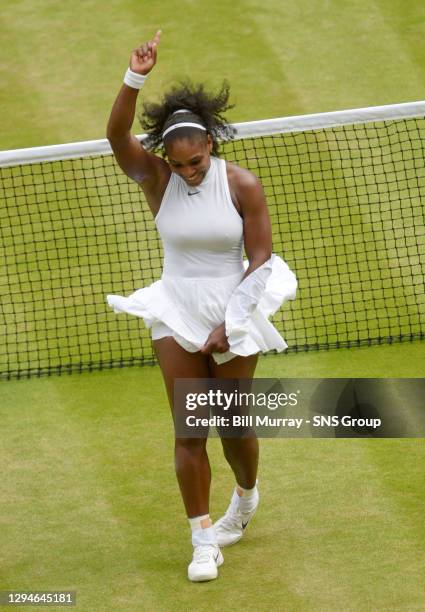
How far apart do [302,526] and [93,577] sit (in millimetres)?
1269

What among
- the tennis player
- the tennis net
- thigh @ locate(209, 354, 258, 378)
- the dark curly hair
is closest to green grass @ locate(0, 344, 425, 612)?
the tennis player

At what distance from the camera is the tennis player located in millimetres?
6238

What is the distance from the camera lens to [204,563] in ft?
20.8

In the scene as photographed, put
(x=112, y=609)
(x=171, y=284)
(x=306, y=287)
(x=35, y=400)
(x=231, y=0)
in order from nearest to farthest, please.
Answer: (x=112, y=609)
(x=171, y=284)
(x=35, y=400)
(x=306, y=287)
(x=231, y=0)

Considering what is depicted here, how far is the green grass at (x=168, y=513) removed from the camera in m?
6.20

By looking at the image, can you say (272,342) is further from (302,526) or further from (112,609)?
(112,609)

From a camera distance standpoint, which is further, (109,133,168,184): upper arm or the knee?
the knee

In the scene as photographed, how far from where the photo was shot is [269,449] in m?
8.02

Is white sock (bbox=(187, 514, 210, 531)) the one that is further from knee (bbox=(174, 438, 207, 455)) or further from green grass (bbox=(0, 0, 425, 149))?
green grass (bbox=(0, 0, 425, 149))

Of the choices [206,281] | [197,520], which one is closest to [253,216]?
[206,281]

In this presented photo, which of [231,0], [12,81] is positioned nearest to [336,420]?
[12,81]

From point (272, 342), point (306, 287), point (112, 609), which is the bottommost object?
point (306, 287)

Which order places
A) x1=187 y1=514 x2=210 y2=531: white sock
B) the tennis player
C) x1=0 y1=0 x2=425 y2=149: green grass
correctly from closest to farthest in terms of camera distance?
the tennis player → x1=187 y1=514 x2=210 y2=531: white sock → x1=0 y1=0 x2=425 y2=149: green grass

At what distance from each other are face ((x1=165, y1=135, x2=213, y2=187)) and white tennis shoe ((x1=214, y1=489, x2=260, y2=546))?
74.4 inches
